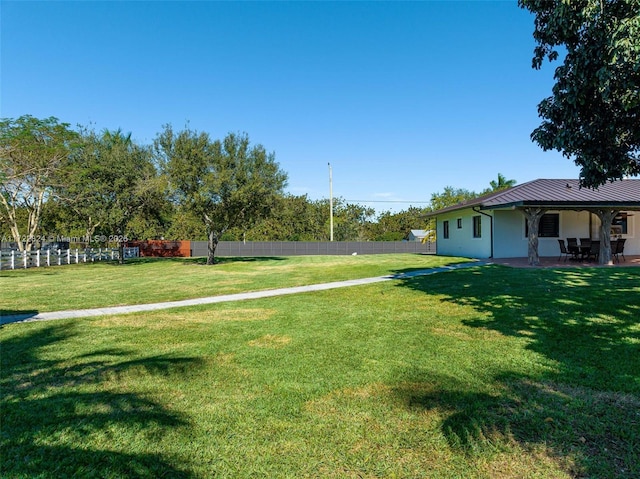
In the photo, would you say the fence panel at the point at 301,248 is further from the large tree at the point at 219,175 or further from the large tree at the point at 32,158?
the large tree at the point at 32,158

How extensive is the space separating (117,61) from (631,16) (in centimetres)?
1564

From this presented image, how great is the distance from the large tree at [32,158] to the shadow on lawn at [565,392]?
22999 millimetres

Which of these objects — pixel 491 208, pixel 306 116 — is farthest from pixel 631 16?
pixel 306 116

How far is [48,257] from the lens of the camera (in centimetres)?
2242

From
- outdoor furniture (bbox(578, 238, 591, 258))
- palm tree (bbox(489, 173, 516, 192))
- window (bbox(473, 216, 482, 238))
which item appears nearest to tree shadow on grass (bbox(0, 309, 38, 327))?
outdoor furniture (bbox(578, 238, 591, 258))

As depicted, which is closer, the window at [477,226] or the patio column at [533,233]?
the patio column at [533,233]

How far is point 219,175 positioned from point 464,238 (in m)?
13.8

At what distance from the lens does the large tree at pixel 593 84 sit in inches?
179

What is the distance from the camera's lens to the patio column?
48.8 feet

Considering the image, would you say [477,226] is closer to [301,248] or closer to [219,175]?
[219,175]

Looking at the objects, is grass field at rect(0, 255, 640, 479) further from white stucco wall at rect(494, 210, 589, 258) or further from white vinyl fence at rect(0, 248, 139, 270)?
white vinyl fence at rect(0, 248, 139, 270)

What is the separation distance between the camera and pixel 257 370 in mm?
4180

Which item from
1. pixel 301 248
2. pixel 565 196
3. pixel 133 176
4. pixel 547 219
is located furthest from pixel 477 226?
pixel 133 176

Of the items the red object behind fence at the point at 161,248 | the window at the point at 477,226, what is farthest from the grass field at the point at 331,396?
the red object behind fence at the point at 161,248
